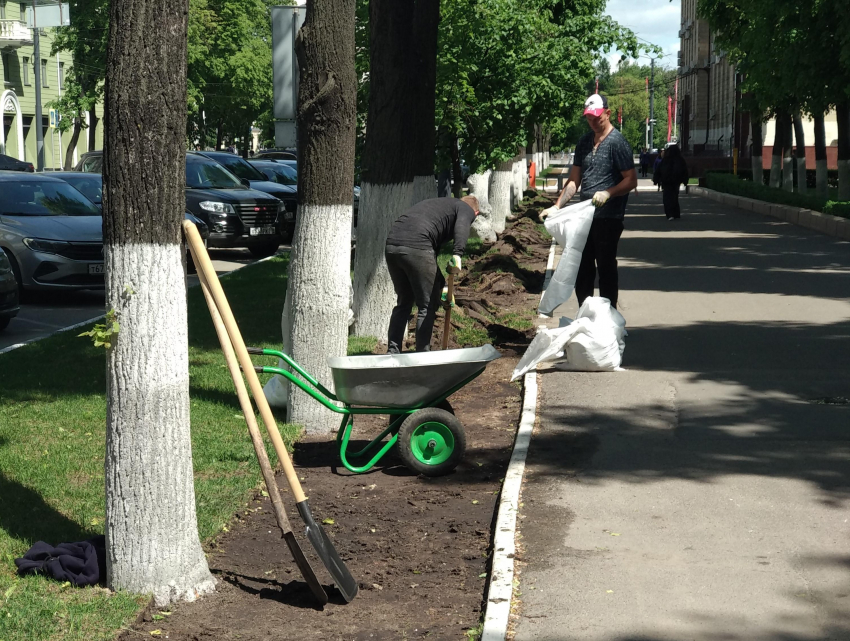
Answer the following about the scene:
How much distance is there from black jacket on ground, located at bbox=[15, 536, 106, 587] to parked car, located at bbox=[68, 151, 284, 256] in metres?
14.5

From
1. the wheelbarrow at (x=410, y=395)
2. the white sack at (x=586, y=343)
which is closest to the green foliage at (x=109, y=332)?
the wheelbarrow at (x=410, y=395)

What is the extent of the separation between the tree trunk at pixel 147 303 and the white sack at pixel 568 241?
5.14 meters

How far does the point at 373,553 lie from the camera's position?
5.38 meters

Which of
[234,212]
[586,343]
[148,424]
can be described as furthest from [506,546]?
[234,212]

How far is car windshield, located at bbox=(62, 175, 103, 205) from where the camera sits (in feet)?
54.2

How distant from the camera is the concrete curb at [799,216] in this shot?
21953 millimetres

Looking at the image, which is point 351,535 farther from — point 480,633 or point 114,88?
point 114,88

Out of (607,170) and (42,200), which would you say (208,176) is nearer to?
(42,200)

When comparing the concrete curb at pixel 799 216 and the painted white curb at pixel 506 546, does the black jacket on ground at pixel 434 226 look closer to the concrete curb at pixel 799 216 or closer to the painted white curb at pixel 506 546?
the painted white curb at pixel 506 546

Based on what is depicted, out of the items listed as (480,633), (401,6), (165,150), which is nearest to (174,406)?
(165,150)

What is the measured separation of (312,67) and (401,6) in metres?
3.52

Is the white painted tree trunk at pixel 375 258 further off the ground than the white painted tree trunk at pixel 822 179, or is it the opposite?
the white painted tree trunk at pixel 822 179

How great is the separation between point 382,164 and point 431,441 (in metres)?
4.74

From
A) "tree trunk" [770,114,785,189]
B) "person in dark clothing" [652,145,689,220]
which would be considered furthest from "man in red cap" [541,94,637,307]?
"tree trunk" [770,114,785,189]
